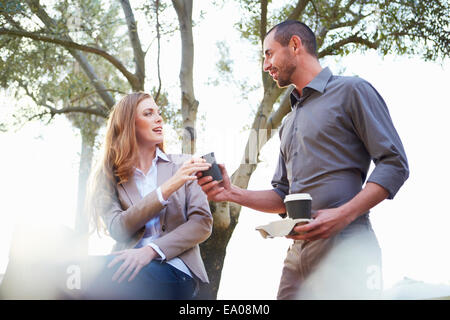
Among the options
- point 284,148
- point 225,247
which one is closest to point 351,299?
point 284,148

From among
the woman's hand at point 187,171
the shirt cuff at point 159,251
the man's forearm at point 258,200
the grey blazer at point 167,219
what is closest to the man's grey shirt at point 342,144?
the man's forearm at point 258,200

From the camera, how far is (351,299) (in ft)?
7.92

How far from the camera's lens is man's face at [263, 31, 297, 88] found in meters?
2.86

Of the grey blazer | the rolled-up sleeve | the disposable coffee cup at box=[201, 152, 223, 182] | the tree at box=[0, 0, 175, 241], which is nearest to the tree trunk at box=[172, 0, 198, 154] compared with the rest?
the tree at box=[0, 0, 175, 241]

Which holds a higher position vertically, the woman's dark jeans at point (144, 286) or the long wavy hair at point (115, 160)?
the long wavy hair at point (115, 160)

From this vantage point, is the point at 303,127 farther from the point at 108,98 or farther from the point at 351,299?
the point at 108,98

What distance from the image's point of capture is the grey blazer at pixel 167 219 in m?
2.93

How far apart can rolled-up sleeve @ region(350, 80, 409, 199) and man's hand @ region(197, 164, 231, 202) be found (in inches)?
31.7

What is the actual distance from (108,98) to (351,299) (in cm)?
687

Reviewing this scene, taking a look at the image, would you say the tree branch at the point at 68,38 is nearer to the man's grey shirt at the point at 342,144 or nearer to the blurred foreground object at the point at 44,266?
the blurred foreground object at the point at 44,266

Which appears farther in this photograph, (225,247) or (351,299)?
(225,247)

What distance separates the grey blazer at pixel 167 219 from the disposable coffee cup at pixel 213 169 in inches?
14.7

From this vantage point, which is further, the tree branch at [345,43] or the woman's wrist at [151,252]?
the tree branch at [345,43]

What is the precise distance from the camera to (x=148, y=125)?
3367 millimetres
